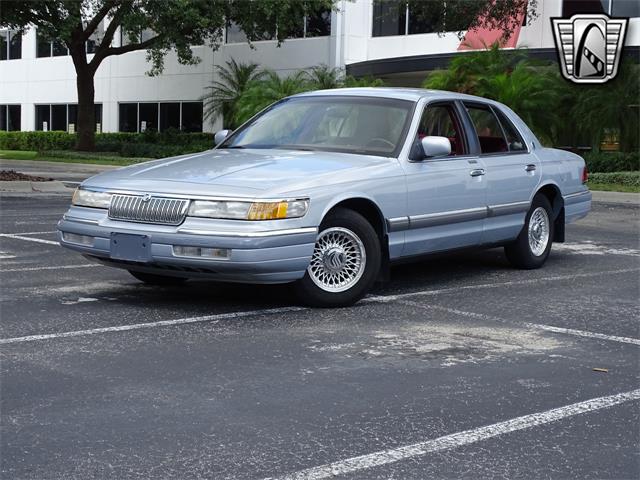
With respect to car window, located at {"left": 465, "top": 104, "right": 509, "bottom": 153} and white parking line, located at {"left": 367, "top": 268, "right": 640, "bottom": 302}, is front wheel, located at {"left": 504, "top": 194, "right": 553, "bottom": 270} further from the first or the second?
car window, located at {"left": 465, "top": 104, "right": 509, "bottom": 153}

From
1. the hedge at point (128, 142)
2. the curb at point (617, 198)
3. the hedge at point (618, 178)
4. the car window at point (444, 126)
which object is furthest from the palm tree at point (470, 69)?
the car window at point (444, 126)

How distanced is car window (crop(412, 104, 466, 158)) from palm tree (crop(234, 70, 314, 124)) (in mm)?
23248

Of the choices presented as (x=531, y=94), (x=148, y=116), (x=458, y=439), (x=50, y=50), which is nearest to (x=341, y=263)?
(x=458, y=439)

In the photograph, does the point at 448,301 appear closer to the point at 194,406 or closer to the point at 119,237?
the point at 119,237

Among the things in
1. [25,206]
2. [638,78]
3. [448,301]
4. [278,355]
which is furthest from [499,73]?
[278,355]

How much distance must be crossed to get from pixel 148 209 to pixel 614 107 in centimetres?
2082

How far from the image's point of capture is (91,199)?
7656 millimetres

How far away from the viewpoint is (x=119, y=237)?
24.0ft

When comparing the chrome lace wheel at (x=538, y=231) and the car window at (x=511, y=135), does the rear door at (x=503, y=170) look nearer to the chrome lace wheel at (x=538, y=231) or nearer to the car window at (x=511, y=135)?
the car window at (x=511, y=135)

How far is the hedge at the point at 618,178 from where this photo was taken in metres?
23.4

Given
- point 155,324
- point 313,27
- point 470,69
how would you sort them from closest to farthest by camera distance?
point 155,324 < point 470,69 < point 313,27

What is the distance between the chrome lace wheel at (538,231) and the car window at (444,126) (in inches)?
50.1

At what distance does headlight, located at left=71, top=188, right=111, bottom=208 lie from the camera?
7.56 metres

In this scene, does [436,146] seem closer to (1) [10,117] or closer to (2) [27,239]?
(2) [27,239]
